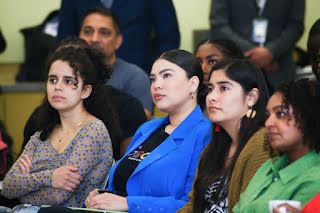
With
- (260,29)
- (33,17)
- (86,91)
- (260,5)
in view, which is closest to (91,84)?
(86,91)

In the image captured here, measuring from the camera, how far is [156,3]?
17.4 feet

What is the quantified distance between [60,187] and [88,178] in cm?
16

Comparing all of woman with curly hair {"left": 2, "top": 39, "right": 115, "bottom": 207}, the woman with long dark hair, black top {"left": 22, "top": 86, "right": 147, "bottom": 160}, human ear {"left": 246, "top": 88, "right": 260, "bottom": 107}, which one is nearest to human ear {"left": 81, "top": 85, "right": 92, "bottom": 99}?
woman with curly hair {"left": 2, "top": 39, "right": 115, "bottom": 207}

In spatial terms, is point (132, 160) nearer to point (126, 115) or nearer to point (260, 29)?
point (126, 115)

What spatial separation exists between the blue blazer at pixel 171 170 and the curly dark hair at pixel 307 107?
766 millimetres

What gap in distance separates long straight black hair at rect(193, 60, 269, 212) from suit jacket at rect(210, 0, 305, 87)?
2.17 metres

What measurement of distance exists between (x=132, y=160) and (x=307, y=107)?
111cm

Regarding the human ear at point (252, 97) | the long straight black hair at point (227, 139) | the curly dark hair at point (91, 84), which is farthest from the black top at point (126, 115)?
the human ear at point (252, 97)

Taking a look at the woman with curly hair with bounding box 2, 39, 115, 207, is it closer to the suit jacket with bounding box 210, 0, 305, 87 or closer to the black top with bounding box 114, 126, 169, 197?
the black top with bounding box 114, 126, 169, 197

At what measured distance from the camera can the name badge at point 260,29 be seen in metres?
5.24

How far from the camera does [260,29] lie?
5254mm

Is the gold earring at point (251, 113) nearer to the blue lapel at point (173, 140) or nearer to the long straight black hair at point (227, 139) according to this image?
the long straight black hair at point (227, 139)

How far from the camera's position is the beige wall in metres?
6.85

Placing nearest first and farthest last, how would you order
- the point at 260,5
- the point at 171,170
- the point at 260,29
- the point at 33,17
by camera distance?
the point at 171,170 → the point at 260,29 → the point at 260,5 → the point at 33,17
